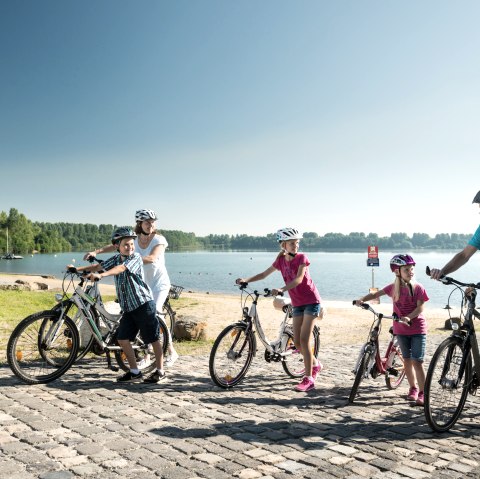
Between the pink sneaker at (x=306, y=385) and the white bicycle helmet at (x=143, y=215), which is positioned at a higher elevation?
the white bicycle helmet at (x=143, y=215)

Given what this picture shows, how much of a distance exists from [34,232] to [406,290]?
183 m

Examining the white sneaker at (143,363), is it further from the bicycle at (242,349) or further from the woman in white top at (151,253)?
the bicycle at (242,349)

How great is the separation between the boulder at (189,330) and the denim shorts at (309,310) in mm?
4503

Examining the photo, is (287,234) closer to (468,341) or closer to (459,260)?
(459,260)

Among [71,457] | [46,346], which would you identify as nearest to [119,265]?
[46,346]

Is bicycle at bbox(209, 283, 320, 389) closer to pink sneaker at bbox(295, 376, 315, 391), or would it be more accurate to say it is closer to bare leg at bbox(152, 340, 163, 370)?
pink sneaker at bbox(295, 376, 315, 391)

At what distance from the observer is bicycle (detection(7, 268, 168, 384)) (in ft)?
21.7

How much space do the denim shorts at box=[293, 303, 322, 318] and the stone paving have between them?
100 centimetres

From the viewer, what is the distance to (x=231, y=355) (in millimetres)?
6887

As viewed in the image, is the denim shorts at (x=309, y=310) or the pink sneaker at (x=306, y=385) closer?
the pink sneaker at (x=306, y=385)

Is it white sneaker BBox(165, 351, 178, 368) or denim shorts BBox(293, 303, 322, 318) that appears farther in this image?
white sneaker BBox(165, 351, 178, 368)

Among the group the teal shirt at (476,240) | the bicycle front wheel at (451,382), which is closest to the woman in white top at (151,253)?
the bicycle front wheel at (451,382)

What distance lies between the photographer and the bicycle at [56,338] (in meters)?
6.61

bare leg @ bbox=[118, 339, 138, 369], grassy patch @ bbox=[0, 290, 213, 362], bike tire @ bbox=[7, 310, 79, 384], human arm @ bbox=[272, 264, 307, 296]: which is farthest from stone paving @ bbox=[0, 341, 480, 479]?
grassy patch @ bbox=[0, 290, 213, 362]
